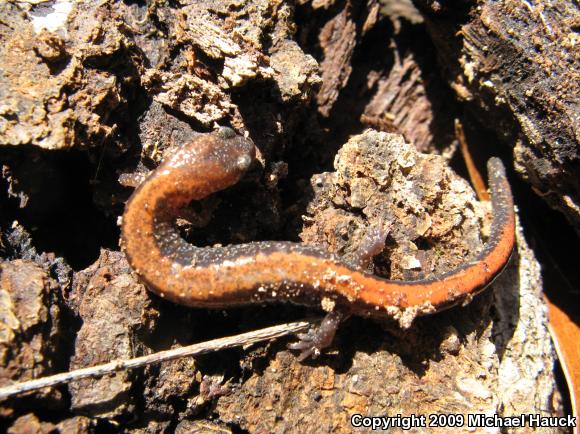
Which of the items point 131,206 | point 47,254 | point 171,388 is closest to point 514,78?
point 131,206

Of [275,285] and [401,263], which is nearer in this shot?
[275,285]

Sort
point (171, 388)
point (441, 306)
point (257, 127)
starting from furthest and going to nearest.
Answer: point (257, 127) → point (441, 306) → point (171, 388)

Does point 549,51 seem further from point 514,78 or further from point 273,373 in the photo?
point 273,373

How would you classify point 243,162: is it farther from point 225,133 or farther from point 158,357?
point 158,357

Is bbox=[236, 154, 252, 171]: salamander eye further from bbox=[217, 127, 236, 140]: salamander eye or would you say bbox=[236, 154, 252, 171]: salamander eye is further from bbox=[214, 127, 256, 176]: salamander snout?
bbox=[217, 127, 236, 140]: salamander eye

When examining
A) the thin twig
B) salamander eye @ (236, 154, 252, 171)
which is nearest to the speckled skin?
salamander eye @ (236, 154, 252, 171)

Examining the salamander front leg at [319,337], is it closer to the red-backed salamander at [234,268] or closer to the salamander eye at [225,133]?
the red-backed salamander at [234,268]

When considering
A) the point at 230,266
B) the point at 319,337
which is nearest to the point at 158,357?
the point at 230,266
